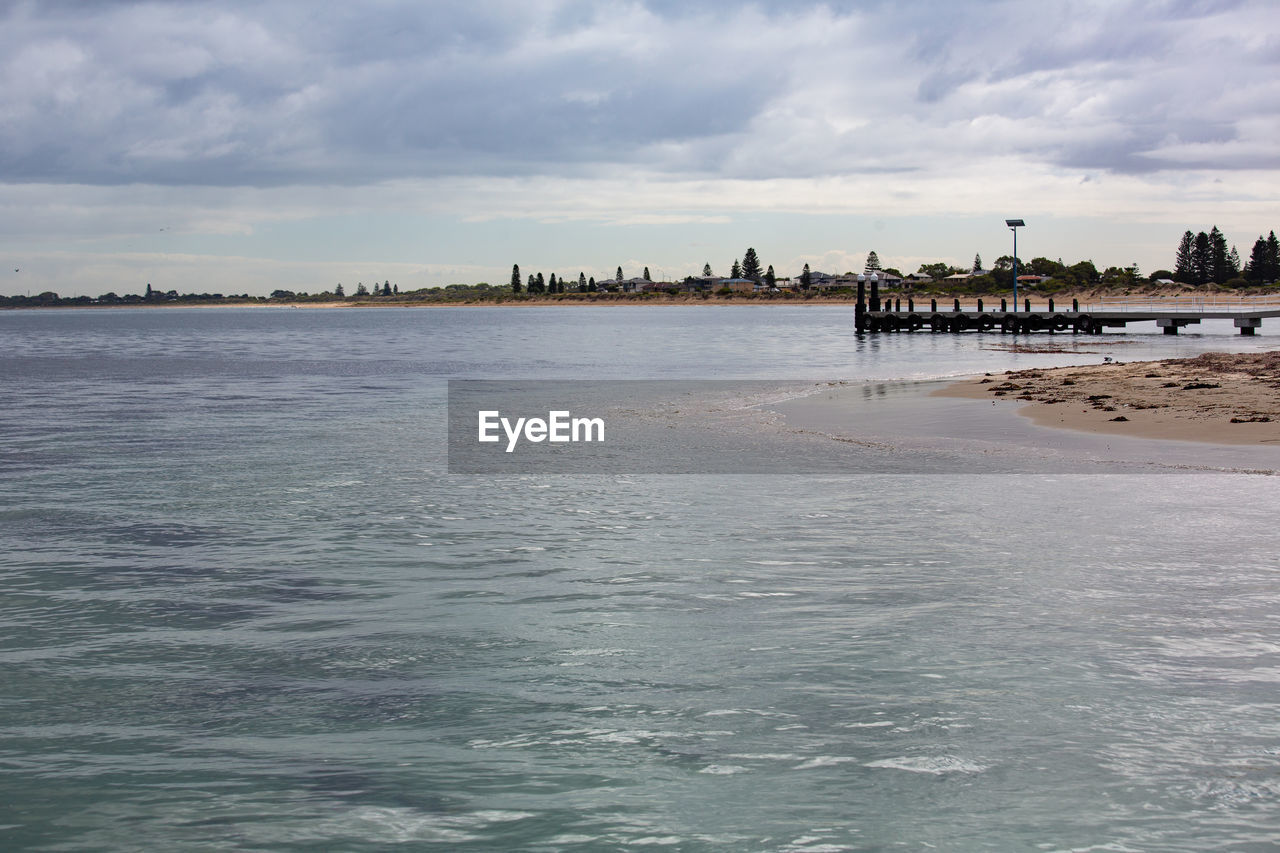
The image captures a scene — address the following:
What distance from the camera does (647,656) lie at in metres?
8.80

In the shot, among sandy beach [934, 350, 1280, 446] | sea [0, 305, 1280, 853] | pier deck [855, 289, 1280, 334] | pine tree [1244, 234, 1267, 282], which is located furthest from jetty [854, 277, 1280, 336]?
pine tree [1244, 234, 1267, 282]

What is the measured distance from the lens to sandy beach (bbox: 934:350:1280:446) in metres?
21.5

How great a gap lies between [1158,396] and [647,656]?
21969 millimetres

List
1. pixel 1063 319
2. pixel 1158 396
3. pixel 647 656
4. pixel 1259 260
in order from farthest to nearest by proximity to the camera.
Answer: pixel 1259 260 → pixel 1063 319 → pixel 1158 396 → pixel 647 656

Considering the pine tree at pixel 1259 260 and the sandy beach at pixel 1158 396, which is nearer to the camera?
the sandy beach at pixel 1158 396

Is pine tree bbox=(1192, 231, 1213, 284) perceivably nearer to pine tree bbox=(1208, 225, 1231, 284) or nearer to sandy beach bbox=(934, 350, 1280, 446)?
pine tree bbox=(1208, 225, 1231, 284)

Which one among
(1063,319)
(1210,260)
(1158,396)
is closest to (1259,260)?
(1210,260)

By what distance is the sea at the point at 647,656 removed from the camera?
617 centimetres

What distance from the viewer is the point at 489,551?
497 inches

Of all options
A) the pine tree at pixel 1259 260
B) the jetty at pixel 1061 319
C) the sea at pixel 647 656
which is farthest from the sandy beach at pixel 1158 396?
the pine tree at pixel 1259 260

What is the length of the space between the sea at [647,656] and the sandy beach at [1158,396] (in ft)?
11.2

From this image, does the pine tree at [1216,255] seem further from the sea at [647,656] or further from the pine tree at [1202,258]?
the sea at [647,656]

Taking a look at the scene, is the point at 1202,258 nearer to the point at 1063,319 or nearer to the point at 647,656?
the point at 1063,319

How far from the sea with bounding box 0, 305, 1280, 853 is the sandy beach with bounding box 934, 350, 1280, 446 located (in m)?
3.41
